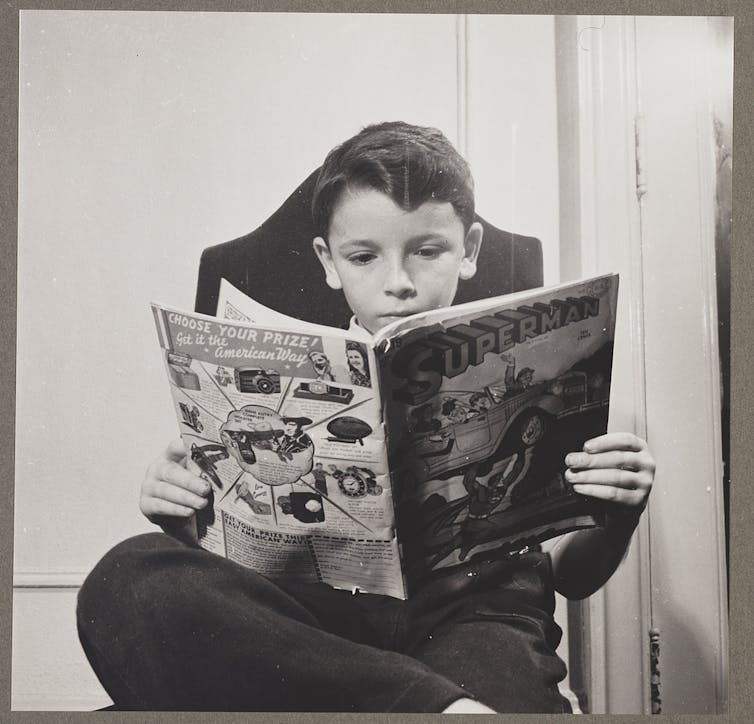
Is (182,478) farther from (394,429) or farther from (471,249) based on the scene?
(471,249)

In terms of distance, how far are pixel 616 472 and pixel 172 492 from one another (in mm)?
529

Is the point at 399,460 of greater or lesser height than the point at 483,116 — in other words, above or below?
below

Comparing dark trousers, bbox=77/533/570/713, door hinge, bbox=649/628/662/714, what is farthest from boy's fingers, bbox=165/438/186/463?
door hinge, bbox=649/628/662/714

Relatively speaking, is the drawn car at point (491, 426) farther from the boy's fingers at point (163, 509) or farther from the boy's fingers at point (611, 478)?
the boy's fingers at point (163, 509)

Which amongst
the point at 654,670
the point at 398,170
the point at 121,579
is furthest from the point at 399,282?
the point at 654,670

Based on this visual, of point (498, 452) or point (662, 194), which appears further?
point (662, 194)

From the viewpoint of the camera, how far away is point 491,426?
2.98 ft

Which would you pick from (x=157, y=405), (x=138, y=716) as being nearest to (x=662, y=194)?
(x=157, y=405)

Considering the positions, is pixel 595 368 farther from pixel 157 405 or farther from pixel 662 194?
pixel 157 405

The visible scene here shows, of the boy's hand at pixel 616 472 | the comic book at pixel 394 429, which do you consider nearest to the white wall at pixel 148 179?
the comic book at pixel 394 429

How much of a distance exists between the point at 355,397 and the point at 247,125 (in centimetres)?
39

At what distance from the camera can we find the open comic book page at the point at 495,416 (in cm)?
88

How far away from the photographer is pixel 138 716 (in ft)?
3.27

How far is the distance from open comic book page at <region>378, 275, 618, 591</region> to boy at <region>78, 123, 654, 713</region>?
1.4 inches
